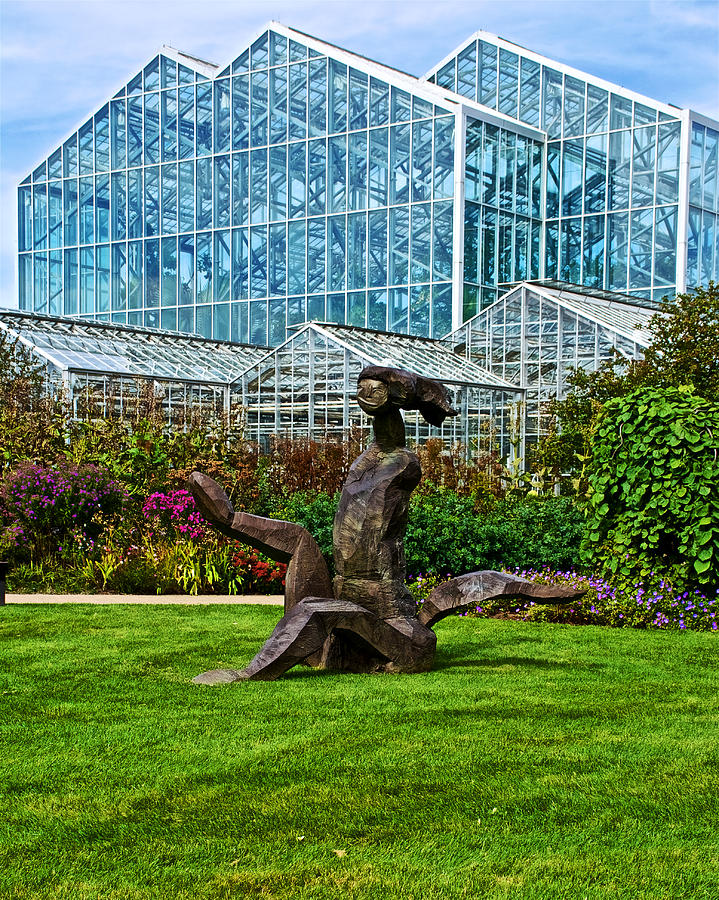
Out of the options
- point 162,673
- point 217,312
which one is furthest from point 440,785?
point 217,312

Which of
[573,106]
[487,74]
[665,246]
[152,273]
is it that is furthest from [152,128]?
[665,246]

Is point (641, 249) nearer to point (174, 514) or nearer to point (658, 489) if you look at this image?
point (174, 514)

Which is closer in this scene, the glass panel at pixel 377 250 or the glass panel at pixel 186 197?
the glass panel at pixel 377 250

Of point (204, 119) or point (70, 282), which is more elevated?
point (204, 119)

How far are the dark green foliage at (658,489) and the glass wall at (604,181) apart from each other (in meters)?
22.5

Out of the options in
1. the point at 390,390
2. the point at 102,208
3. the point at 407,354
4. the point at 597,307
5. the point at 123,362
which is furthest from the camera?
the point at 102,208

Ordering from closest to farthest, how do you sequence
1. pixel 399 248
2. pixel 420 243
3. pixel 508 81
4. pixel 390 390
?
1. pixel 390 390
2. pixel 420 243
3. pixel 399 248
4. pixel 508 81

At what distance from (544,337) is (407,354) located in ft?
10.5

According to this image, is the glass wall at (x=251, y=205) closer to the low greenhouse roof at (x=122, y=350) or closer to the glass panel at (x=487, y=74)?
the low greenhouse roof at (x=122, y=350)

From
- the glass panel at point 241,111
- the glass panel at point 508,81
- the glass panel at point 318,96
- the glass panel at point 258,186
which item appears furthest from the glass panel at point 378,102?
the glass panel at point 508,81

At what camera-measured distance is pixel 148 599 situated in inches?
404

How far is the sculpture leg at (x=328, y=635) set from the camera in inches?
232

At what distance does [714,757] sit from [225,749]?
2.21 meters

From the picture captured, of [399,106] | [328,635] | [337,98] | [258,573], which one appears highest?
[337,98]
